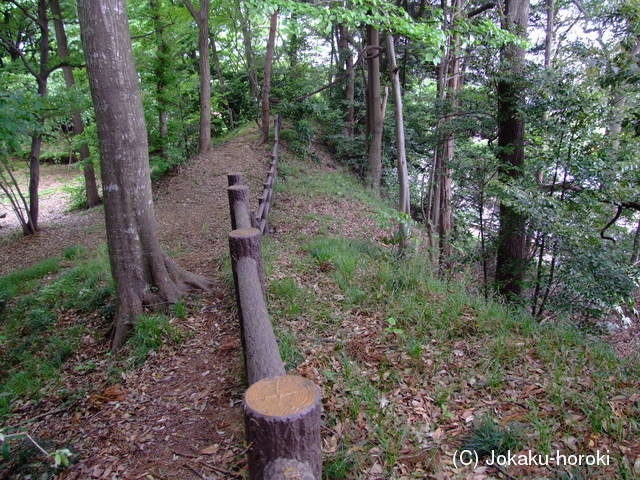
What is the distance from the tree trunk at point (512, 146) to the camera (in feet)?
23.1

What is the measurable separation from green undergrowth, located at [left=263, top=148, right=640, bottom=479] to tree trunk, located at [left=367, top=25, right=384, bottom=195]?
29.7ft

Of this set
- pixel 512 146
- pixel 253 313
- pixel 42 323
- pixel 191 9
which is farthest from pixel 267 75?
pixel 253 313

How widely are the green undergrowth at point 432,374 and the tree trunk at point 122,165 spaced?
1.63 m

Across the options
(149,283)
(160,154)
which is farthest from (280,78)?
(149,283)

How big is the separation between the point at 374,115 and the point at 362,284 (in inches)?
406

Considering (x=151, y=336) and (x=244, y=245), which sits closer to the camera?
(x=244, y=245)

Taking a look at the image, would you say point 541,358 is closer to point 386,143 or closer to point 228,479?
point 228,479

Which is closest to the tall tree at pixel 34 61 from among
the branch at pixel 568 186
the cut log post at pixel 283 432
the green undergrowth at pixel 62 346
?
the green undergrowth at pixel 62 346

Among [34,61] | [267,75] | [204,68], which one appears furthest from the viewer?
[267,75]

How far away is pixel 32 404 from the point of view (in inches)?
150

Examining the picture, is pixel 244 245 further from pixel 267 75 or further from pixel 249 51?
pixel 249 51

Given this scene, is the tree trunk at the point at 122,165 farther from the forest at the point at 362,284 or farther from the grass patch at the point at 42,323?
the grass patch at the point at 42,323

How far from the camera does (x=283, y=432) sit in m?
1.71

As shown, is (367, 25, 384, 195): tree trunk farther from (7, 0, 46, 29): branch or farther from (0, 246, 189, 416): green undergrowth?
(0, 246, 189, 416): green undergrowth
